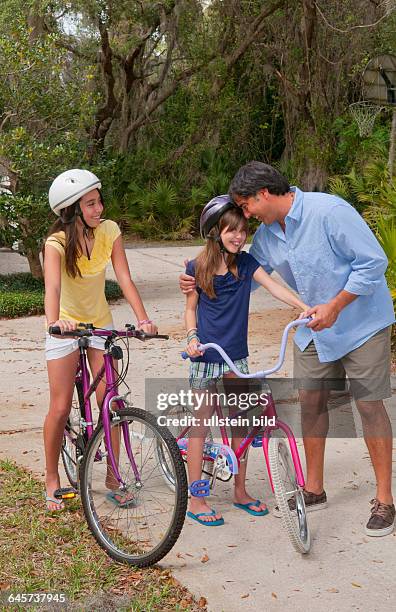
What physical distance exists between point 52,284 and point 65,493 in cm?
112

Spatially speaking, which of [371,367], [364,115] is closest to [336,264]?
[371,367]

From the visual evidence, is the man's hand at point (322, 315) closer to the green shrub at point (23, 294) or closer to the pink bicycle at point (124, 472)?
the pink bicycle at point (124, 472)

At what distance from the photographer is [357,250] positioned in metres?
4.38

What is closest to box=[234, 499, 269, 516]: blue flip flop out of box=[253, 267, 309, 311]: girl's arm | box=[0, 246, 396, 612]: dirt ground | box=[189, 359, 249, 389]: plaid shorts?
box=[0, 246, 396, 612]: dirt ground

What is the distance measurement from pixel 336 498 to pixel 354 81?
16984 millimetres

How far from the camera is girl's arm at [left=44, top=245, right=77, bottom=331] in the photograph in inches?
179

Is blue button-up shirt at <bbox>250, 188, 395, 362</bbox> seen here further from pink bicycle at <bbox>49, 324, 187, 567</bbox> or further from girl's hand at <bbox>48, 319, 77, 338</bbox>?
girl's hand at <bbox>48, 319, 77, 338</bbox>

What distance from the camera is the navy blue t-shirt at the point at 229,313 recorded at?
4.71 m

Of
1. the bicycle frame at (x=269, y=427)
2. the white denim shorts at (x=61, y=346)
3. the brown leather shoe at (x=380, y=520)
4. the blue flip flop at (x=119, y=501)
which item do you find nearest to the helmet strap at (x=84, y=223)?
the white denim shorts at (x=61, y=346)

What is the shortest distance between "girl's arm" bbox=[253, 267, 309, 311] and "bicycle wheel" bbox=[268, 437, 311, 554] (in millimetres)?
639

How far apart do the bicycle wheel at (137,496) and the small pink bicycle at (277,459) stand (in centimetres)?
29

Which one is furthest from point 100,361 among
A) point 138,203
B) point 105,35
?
point 138,203

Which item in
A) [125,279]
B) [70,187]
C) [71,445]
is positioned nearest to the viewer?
[70,187]

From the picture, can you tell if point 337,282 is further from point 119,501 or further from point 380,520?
point 119,501
